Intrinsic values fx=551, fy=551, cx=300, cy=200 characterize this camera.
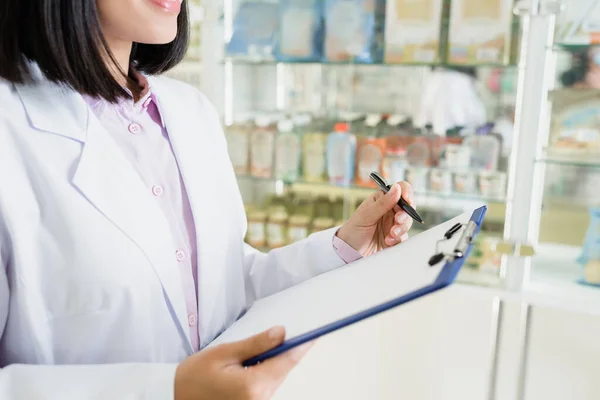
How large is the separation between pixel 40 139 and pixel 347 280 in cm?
49

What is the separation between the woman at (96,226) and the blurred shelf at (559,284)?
3.85ft

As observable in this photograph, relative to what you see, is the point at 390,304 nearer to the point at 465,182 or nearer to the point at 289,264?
the point at 289,264

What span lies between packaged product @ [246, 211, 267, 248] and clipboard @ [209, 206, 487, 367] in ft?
5.53

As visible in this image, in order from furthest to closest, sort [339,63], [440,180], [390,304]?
[339,63]
[440,180]
[390,304]

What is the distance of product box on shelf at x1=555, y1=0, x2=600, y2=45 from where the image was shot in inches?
74.7

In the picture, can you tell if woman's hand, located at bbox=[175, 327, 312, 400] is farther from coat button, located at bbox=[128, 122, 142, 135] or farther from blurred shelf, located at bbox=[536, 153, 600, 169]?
blurred shelf, located at bbox=[536, 153, 600, 169]

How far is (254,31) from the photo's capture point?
2.51m

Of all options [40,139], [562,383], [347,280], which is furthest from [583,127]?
[40,139]

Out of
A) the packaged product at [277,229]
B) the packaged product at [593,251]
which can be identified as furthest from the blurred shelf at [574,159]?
the packaged product at [277,229]

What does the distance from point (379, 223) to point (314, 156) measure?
143cm

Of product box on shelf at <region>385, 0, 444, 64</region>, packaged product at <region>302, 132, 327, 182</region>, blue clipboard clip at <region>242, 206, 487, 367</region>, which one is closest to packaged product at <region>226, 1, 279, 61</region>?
packaged product at <region>302, 132, 327, 182</region>

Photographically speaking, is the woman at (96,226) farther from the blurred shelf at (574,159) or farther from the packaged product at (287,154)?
the packaged product at (287,154)

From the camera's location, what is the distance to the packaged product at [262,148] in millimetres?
2531

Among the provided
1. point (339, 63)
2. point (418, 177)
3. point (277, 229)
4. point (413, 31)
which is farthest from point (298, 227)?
point (413, 31)
